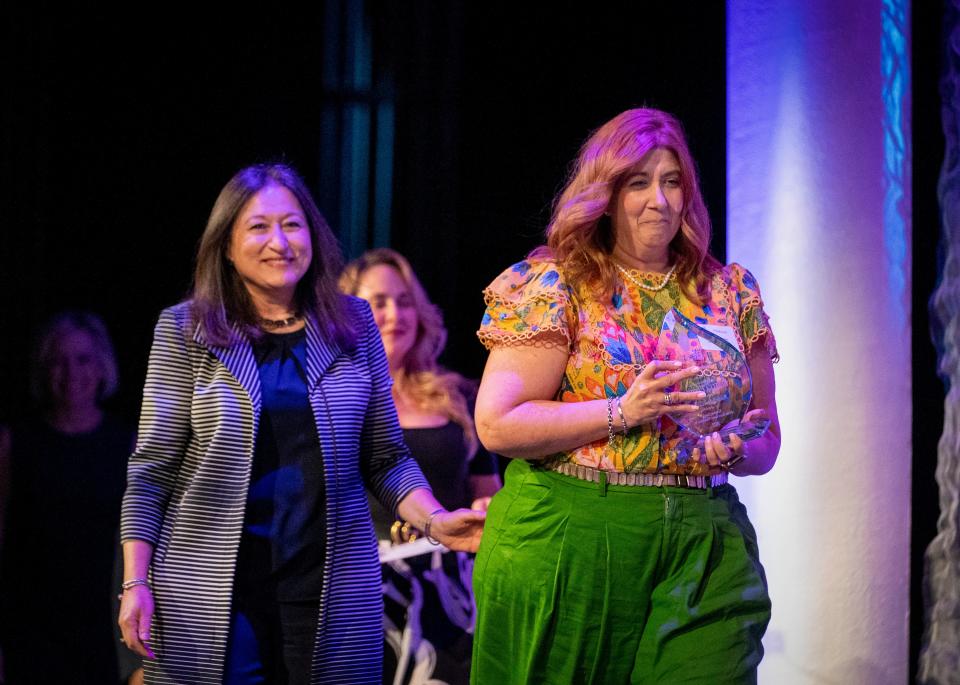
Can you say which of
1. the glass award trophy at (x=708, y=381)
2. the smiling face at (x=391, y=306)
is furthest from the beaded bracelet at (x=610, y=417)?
the smiling face at (x=391, y=306)

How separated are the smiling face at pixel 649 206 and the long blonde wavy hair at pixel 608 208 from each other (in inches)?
0.7

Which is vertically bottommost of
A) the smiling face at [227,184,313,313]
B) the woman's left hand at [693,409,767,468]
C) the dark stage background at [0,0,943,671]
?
the woman's left hand at [693,409,767,468]

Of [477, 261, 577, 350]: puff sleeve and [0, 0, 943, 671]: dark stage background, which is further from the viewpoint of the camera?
[0, 0, 943, 671]: dark stage background

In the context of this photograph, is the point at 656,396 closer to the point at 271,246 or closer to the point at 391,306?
the point at 271,246

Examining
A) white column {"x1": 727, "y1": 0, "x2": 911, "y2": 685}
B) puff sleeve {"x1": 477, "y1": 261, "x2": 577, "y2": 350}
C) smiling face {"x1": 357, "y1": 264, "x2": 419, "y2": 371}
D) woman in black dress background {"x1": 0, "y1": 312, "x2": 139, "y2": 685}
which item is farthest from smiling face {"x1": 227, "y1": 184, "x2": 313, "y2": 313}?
woman in black dress background {"x1": 0, "y1": 312, "x2": 139, "y2": 685}

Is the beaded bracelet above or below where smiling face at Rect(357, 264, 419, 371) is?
below

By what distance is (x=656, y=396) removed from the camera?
6.29ft

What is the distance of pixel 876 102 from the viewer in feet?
10.2

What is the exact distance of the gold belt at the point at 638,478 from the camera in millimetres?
2016

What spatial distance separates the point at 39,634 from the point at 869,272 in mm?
3026

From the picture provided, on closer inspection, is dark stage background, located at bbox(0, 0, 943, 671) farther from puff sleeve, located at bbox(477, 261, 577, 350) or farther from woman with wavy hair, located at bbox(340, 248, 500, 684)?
puff sleeve, located at bbox(477, 261, 577, 350)

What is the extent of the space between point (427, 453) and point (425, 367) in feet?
1.13

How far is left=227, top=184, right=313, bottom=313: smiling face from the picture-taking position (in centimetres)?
245

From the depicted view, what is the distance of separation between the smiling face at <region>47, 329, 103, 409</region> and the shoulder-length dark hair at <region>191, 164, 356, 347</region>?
1586 mm
